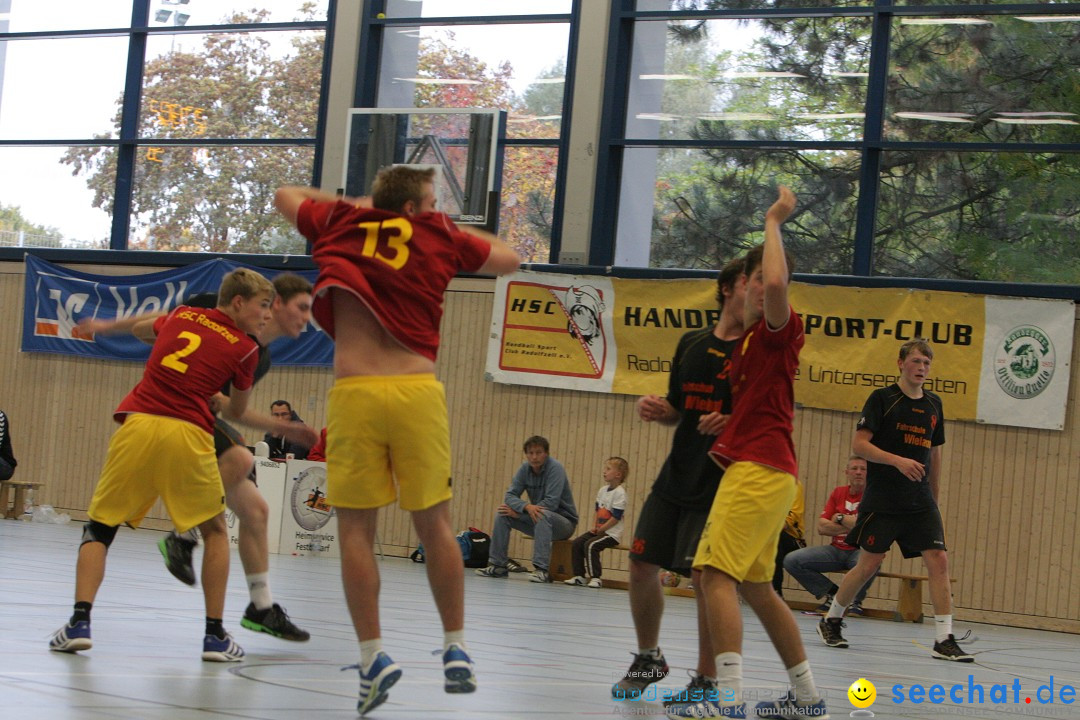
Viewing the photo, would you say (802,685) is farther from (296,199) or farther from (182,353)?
(182,353)

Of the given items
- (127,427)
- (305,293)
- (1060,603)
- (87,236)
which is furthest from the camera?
(87,236)

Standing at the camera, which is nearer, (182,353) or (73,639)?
(73,639)

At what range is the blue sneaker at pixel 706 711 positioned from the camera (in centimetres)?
399

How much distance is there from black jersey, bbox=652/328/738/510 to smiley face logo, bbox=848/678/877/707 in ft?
3.18

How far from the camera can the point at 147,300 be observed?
1559 cm

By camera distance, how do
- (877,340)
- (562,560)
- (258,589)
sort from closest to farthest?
(258,589) < (877,340) < (562,560)

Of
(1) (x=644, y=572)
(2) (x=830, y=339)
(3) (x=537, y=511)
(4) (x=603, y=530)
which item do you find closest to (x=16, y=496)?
(3) (x=537, y=511)

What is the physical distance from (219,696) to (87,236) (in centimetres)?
1398

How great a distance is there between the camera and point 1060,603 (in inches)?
454

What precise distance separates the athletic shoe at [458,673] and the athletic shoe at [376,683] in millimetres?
187

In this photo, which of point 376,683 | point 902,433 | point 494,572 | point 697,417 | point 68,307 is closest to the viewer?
point 376,683

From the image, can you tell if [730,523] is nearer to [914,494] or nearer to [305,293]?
[305,293]

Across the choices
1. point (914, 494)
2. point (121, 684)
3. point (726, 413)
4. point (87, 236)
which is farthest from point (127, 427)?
point (87, 236)

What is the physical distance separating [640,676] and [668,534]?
53 cm
